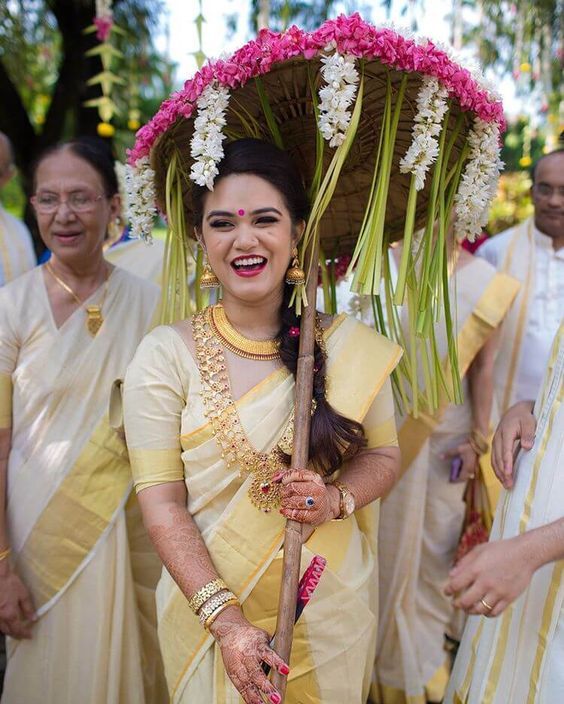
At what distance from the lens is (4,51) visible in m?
7.03

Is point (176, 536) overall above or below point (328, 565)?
above

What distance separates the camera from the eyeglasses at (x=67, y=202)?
2723 mm

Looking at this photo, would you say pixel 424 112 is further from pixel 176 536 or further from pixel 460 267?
pixel 460 267

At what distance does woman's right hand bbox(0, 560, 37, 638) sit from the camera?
8.52 feet

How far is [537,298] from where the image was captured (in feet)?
13.1

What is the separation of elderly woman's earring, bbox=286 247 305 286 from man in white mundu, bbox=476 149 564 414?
207 centimetres

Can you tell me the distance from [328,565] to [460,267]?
1.95m

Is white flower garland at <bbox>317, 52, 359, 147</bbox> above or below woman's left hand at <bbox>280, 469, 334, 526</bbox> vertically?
above

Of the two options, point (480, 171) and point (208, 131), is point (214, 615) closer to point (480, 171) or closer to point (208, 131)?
point (208, 131)

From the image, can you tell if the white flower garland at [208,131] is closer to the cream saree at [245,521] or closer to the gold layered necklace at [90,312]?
the cream saree at [245,521]

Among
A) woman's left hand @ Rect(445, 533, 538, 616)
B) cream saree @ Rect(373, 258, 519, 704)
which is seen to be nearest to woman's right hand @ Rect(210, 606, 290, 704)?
woman's left hand @ Rect(445, 533, 538, 616)

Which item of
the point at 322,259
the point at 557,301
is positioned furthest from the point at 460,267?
the point at 322,259

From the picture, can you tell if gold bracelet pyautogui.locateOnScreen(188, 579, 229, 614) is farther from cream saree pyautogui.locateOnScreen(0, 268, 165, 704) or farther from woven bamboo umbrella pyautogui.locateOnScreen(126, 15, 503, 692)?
cream saree pyautogui.locateOnScreen(0, 268, 165, 704)

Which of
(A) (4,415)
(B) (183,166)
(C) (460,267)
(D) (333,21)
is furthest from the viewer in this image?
(C) (460,267)
